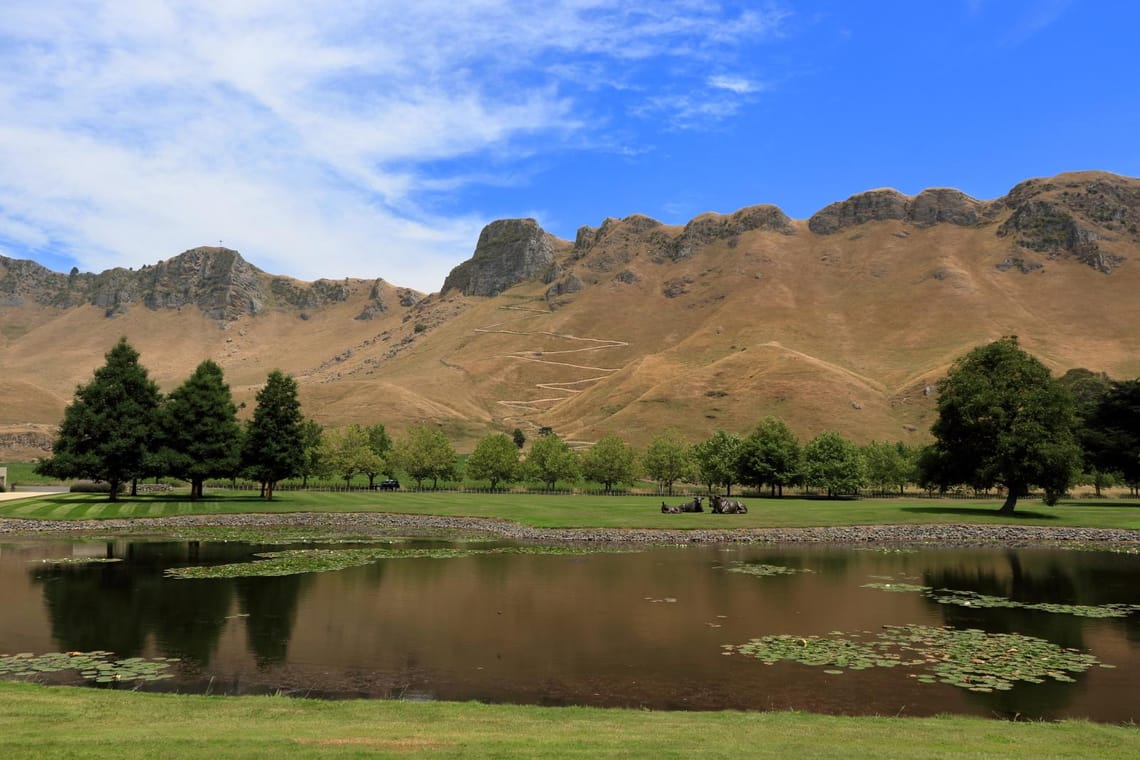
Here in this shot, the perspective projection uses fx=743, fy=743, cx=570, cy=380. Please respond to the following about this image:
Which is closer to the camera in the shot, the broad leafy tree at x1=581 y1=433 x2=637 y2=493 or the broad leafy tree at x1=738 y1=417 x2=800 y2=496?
the broad leafy tree at x1=738 y1=417 x2=800 y2=496

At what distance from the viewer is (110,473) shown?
66312 millimetres

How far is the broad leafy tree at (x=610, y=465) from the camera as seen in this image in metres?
118

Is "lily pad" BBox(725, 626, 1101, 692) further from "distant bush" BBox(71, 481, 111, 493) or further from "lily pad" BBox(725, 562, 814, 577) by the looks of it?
"distant bush" BBox(71, 481, 111, 493)

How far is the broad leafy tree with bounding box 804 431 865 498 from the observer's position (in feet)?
331

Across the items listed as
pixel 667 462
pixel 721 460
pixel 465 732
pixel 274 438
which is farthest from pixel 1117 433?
pixel 465 732

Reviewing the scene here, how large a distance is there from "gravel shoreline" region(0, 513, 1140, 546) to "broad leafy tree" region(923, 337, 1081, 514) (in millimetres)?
7530

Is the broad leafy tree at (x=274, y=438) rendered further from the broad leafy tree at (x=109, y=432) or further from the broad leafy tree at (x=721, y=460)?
the broad leafy tree at (x=721, y=460)

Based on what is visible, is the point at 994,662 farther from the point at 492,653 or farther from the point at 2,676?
the point at 2,676

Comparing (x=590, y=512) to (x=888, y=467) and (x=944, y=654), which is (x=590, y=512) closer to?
(x=944, y=654)

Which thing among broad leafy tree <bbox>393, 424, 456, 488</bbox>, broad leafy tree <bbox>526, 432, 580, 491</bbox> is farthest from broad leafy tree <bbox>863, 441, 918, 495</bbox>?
broad leafy tree <bbox>393, 424, 456, 488</bbox>

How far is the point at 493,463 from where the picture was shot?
112 meters

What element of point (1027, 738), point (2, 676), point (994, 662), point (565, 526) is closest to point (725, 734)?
point (1027, 738)

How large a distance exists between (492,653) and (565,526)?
35.4 m

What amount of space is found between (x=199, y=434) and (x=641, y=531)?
43.2 m
